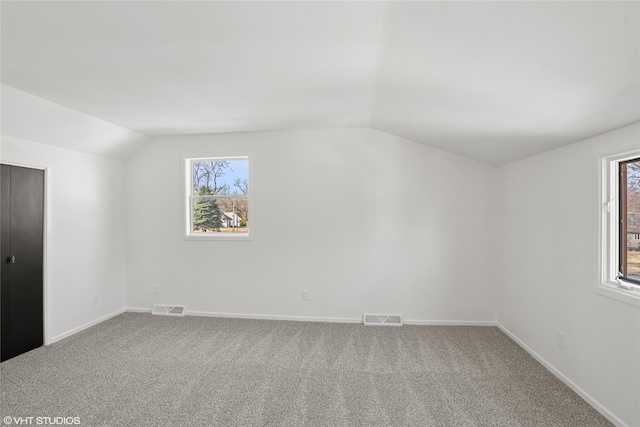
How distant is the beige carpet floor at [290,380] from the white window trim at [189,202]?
124 centimetres

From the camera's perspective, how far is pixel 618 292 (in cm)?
209

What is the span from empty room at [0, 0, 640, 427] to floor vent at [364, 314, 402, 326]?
64 mm

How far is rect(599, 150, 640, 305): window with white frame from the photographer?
216 centimetres

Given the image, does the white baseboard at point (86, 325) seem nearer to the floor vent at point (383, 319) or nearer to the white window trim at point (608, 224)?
the floor vent at point (383, 319)

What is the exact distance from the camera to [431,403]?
232 centimetres

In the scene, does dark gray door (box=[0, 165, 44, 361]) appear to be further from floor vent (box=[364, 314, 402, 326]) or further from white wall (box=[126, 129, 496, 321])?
floor vent (box=[364, 314, 402, 326])

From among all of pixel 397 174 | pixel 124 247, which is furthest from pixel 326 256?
pixel 124 247

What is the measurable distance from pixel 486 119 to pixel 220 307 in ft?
12.7

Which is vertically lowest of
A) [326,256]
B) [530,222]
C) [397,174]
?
[326,256]

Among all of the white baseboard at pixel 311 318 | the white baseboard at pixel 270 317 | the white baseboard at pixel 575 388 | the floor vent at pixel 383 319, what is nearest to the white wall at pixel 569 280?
the white baseboard at pixel 575 388

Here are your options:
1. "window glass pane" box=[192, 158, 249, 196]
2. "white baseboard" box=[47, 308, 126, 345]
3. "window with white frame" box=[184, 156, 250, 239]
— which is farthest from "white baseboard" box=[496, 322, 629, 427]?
"white baseboard" box=[47, 308, 126, 345]

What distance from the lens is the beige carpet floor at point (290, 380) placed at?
2.17 meters

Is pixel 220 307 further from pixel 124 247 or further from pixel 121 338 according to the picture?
pixel 124 247

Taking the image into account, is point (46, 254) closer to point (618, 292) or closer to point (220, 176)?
point (220, 176)
